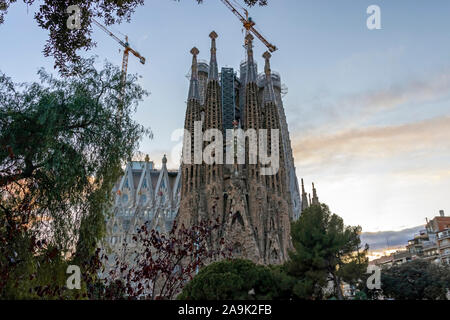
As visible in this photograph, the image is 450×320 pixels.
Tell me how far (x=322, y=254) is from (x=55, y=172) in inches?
375

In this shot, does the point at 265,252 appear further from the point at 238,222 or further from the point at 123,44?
the point at 123,44

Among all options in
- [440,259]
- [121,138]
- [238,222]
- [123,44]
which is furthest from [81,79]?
[123,44]

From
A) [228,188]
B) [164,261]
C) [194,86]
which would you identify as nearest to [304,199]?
[228,188]

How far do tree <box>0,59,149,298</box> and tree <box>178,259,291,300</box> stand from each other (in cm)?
600

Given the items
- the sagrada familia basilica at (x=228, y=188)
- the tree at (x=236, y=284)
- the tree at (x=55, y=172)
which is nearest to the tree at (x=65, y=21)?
the tree at (x=55, y=172)

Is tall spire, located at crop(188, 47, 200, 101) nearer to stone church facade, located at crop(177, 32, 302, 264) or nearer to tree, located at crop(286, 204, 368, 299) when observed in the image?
stone church facade, located at crop(177, 32, 302, 264)

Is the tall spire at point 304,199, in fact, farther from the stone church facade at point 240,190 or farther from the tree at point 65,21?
the tree at point 65,21

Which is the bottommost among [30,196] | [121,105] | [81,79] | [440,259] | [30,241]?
[440,259]

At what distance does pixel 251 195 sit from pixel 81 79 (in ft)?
76.0

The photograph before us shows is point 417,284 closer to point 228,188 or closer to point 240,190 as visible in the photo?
point 240,190

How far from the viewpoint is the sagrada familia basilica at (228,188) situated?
26.6 metres

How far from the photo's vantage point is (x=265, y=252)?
26.2 meters
